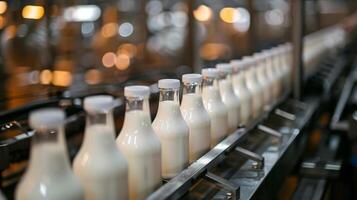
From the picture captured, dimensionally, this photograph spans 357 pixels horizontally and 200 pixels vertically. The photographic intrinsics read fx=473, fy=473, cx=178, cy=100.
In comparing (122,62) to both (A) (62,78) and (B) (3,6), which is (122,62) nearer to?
(A) (62,78)

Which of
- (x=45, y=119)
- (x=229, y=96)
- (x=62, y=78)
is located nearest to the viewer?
(x=45, y=119)

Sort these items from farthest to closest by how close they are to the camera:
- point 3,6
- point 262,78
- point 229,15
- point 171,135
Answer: point 229,15 < point 3,6 < point 262,78 < point 171,135

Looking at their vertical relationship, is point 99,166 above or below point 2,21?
below

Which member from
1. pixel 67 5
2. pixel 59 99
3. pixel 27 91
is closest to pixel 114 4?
pixel 67 5

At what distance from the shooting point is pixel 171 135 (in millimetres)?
1050

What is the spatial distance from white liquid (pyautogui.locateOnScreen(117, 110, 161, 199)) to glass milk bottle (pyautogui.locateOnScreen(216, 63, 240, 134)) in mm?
493

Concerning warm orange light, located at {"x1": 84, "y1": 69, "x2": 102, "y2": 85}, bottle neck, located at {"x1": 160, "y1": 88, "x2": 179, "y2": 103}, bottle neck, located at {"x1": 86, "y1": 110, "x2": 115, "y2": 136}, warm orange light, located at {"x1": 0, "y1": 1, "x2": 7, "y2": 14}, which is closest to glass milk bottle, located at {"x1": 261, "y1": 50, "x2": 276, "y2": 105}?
bottle neck, located at {"x1": 160, "y1": 88, "x2": 179, "y2": 103}

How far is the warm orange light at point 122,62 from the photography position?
477cm

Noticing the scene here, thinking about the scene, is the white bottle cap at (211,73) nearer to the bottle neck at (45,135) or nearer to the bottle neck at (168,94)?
the bottle neck at (168,94)

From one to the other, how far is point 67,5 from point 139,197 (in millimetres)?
2746

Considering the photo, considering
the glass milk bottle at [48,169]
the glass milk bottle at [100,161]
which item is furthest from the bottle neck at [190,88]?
the glass milk bottle at [48,169]

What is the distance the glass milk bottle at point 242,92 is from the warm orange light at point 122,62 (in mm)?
3154

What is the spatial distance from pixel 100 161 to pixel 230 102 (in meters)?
0.73

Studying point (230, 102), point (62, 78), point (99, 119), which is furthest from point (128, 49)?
point (99, 119)
